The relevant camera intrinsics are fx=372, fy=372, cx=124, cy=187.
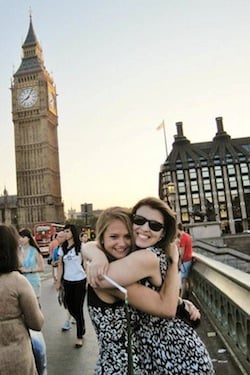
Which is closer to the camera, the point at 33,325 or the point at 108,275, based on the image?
the point at 108,275

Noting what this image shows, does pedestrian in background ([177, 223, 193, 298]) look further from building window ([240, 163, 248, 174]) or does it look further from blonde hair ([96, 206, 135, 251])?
building window ([240, 163, 248, 174])

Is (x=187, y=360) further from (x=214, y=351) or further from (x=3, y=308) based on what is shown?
(x=214, y=351)

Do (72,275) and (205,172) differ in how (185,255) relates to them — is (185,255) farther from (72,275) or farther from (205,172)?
(205,172)

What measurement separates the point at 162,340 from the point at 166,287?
331 mm

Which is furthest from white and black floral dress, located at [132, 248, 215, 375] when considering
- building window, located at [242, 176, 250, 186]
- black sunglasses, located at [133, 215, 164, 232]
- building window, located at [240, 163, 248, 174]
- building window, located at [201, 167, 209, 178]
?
building window, located at [240, 163, 248, 174]

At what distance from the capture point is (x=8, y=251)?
8.70ft

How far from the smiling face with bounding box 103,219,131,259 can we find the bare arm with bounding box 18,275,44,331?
0.83 meters

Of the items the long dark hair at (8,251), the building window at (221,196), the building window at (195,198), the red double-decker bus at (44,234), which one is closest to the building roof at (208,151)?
the building window at (195,198)

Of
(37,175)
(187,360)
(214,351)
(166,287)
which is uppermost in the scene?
(37,175)

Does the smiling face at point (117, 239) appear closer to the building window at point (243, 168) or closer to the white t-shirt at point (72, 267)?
the white t-shirt at point (72, 267)

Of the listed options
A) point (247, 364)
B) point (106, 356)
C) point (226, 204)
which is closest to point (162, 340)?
point (106, 356)

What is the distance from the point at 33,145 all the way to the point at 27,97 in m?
12.1

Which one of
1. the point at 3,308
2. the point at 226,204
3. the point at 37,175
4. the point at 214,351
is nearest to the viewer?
the point at 3,308

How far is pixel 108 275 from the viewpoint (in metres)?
1.88
